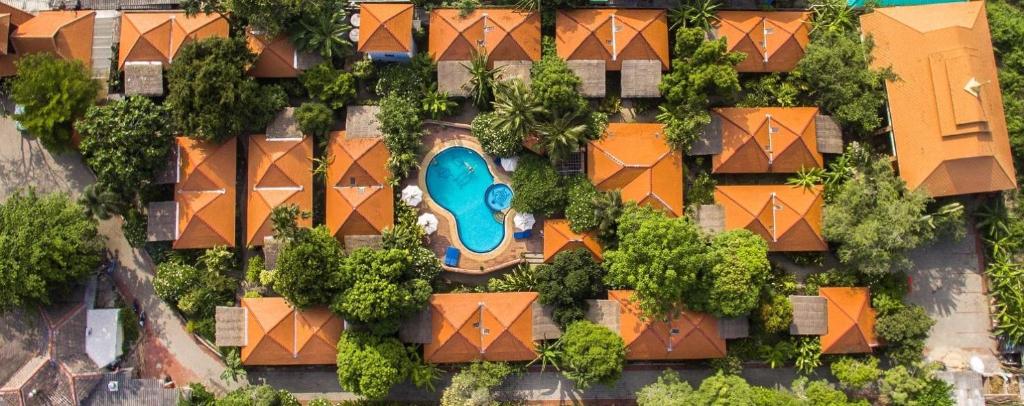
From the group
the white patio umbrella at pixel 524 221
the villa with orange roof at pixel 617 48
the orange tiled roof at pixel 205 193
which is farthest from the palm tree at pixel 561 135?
the orange tiled roof at pixel 205 193

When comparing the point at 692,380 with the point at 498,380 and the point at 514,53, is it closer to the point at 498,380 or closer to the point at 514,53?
the point at 498,380

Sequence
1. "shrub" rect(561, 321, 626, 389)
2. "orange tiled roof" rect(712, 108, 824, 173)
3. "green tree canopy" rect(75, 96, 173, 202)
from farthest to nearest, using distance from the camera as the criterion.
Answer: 1. "orange tiled roof" rect(712, 108, 824, 173)
2. "green tree canopy" rect(75, 96, 173, 202)
3. "shrub" rect(561, 321, 626, 389)

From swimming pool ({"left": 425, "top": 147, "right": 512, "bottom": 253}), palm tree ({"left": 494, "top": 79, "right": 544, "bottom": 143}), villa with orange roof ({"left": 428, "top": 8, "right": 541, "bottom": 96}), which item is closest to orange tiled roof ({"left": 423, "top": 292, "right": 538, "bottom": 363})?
swimming pool ({"left": 425, "top": 147, "right": 512, "bottom": 253})

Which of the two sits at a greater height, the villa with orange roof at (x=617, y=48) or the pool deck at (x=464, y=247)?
the villa with orange roof at (x=617, y=48)

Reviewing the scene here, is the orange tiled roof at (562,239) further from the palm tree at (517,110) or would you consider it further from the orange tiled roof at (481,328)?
the palm tree at (517,110)

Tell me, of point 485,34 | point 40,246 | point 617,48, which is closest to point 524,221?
point 485,34

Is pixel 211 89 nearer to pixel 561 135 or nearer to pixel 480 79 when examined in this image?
pixel 480 79

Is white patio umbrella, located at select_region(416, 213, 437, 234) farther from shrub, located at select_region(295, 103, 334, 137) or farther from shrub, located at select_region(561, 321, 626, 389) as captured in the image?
shrub, located at select_region(561, 321, 626, 389)
